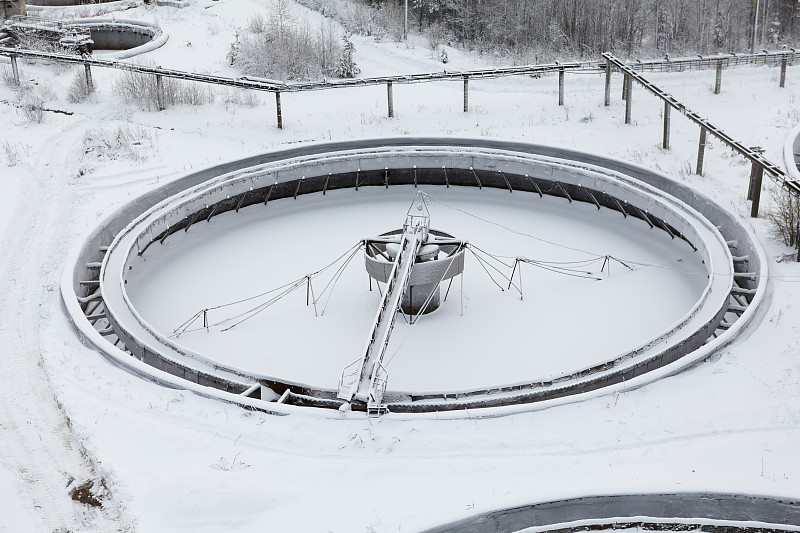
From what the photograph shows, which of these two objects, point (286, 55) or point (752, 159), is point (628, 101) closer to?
point (752, 159)

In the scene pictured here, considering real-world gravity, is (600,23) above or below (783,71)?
above

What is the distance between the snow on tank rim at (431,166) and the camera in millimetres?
16875

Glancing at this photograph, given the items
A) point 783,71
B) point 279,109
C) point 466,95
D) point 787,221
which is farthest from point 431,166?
point 783,71

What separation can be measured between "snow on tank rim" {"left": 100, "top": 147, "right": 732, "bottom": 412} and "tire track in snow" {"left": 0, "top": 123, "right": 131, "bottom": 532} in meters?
1.63

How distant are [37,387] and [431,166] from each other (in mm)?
14846

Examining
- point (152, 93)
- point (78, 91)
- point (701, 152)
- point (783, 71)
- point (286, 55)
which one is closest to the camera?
point (701, 152)

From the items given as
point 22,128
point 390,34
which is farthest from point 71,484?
point 390,34

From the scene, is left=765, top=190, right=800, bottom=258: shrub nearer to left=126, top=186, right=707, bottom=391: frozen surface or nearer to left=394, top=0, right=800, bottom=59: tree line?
left=126, top=186, right=707, bottom=391: frozen surface

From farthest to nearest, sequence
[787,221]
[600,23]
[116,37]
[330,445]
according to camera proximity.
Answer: [600,23] < [116,37] < [787,221] < [330,445]

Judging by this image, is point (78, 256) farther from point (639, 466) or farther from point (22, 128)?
point (639, 466)

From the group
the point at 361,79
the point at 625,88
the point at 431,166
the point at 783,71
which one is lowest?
the point at 431,166

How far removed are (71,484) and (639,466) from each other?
8.71 m

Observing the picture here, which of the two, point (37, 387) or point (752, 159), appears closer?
point (37, 387)

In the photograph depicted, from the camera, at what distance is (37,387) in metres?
16.3
